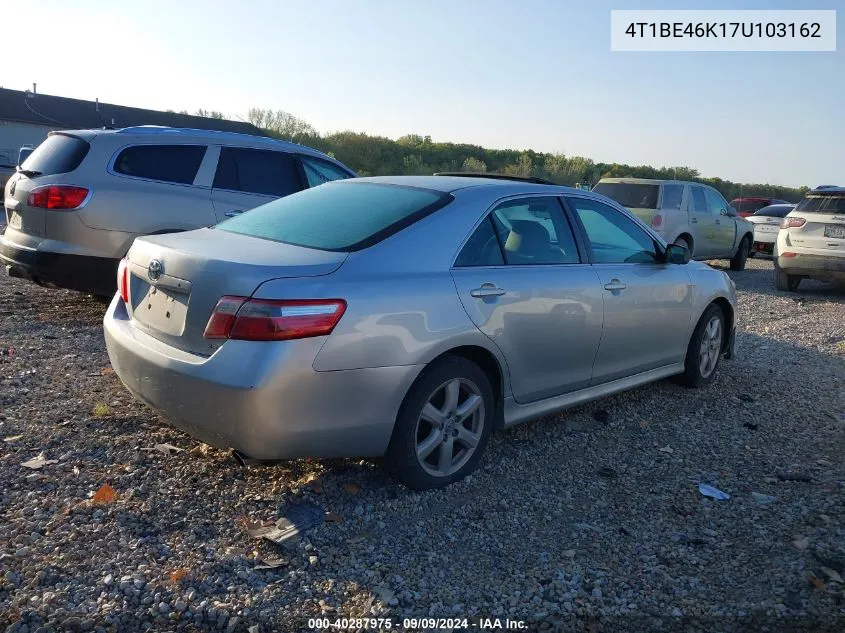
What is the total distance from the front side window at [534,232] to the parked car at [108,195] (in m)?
3.77

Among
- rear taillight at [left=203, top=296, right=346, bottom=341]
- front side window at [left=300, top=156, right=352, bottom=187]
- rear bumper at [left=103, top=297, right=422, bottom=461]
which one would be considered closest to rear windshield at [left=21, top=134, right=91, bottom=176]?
front side window at [left=300, top=156, right=352, bottom=187]

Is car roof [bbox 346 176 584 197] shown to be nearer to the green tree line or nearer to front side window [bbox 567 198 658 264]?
front side window [bbox 567 198 658 264]

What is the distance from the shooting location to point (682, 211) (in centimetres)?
1374

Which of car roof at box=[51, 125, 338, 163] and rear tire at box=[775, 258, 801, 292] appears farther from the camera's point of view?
rear tire at box=[775, 258, 801, 292]

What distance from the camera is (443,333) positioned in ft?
12.0

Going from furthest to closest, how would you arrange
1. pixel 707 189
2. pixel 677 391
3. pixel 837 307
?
pixel 707 189 < pixel 837 307 < pixel 677 391

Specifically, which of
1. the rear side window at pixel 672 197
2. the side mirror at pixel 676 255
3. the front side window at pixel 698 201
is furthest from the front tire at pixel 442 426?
the front side window at pixel 698 201

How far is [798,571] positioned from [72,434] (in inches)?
150

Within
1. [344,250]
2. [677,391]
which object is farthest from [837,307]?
[344,250]

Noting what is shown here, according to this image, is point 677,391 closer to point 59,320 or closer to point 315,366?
point 315,366

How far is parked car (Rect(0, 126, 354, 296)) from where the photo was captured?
6.41 metres

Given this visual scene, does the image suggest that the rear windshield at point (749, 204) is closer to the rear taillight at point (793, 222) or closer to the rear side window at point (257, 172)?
the rear taillight at point (793, 222)

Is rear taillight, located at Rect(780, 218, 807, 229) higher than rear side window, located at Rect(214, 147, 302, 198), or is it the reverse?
rear side window, located at Rect(214, 147, 302, 198)

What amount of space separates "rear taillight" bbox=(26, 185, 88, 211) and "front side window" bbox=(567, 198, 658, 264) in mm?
4276
